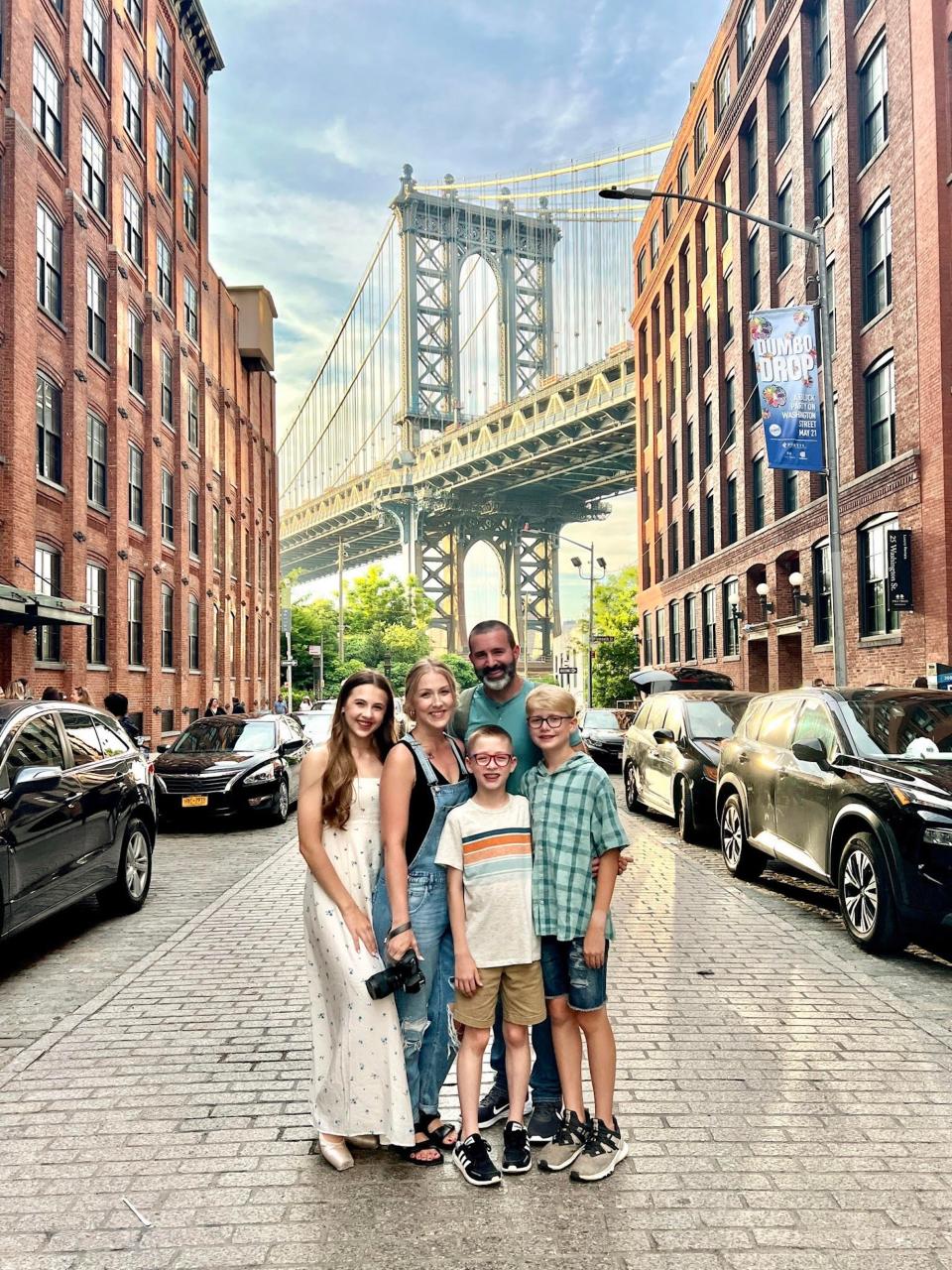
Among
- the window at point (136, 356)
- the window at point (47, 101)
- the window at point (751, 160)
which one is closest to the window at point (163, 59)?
the window at point (136, 356)

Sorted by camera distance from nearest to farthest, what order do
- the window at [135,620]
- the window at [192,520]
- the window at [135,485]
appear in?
the window at [135,620]
the window at [135,485]
the window at [192,520]

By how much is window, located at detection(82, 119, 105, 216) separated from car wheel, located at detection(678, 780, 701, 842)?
1915 centimetres

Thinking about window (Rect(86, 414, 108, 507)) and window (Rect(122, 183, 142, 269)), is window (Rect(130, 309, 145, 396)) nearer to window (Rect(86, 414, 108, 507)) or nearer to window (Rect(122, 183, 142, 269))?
window (Rect(122, 183, 142, 269))

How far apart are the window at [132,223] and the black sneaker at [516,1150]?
88.1ft

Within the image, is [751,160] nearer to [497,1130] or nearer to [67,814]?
[67,814]

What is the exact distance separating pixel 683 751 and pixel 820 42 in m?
21.9

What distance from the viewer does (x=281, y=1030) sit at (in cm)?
515

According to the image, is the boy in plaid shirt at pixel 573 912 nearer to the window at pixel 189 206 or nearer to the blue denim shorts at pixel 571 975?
A: the blue denim shorts at pixel 571 975

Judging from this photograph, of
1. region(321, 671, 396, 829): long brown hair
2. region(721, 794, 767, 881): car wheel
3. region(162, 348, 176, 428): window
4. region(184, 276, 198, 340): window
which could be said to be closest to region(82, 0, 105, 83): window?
region(162, 348, 176, 428): window

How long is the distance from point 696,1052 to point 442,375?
89941 mm

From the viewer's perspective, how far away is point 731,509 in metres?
34.6

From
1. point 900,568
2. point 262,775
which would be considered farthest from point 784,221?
point 262,775

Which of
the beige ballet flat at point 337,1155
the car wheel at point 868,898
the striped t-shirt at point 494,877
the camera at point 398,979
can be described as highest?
the striped t-shirt at point 494,877

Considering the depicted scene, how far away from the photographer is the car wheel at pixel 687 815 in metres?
12.0
